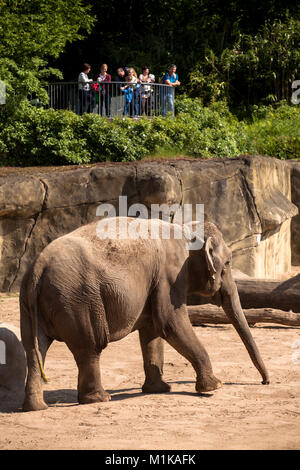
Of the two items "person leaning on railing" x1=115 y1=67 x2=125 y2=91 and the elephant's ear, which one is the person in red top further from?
the elephant's ear

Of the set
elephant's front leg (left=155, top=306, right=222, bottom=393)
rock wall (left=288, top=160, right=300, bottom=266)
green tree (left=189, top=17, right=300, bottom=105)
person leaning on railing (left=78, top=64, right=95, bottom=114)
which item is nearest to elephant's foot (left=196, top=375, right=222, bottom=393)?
elephant's front leg (left=155, top=306, right=222, bottom=393)

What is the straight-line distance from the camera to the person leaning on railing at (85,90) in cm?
2047

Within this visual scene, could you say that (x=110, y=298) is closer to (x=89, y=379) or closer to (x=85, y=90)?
(x=89, y=379)

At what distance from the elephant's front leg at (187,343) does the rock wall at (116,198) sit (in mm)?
5909

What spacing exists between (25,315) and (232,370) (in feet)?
8.89

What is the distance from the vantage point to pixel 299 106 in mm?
26062

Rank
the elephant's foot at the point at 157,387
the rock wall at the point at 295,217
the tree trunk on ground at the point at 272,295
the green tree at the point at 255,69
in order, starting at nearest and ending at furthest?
the elephant's foot at the point at 157,387 → the tree trunk on ground at the point at 272,295 → the rock wall at the point at 295,217 → the green tree at the point at 255,69

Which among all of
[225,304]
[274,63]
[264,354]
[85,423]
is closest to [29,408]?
[85,423]

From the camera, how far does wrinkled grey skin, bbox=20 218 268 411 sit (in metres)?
6.62

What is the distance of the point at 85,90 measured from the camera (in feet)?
67.9

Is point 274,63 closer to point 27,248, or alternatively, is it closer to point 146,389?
point 27,248

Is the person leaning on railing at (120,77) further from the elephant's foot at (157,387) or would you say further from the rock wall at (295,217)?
the elephant's foot at (157,387)

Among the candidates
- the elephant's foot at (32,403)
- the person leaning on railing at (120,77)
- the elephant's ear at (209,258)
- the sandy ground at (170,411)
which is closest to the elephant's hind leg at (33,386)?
the elephant's foot at (32,403)

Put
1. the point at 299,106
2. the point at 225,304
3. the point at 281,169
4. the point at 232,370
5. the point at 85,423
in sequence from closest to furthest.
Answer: the point at 85,423
the point at 225,304
the point at 232,370
the point at 281,169
the point at 299,106
